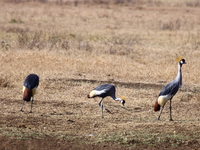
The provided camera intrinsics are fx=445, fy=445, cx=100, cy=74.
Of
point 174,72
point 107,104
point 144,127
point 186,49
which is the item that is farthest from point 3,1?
point 144,127

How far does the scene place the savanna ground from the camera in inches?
274

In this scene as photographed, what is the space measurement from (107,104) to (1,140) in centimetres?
368

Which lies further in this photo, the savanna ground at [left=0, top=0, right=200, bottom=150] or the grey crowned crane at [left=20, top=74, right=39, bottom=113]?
the grey crowned crane at [left=20, top=74, right=39, bottom=113]

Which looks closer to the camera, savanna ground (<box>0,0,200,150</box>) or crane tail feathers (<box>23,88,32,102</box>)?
savanna ground (<box>0,0,200,150</box>)

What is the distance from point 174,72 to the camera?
44.4 ft

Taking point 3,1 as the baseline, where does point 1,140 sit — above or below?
below

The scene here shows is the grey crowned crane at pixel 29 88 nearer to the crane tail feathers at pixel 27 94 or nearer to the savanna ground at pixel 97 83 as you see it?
the crane tail feathers at pixel 27 94

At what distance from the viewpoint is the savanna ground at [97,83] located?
274 inches

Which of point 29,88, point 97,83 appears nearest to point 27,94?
point 29,88

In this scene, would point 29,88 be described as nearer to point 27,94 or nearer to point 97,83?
point 27,94

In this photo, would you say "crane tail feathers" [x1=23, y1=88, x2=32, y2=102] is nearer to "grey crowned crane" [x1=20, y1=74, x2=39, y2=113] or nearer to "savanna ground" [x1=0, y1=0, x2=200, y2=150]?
"grey crowned crane" [x1=20, y1=74, x2=39, y2=113]

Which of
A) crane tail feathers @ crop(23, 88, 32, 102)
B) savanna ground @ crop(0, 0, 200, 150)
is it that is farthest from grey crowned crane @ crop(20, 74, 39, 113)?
savanna ground @ crop(0, 0, 200, 150)

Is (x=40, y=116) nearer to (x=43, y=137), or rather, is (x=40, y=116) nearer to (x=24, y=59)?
(x=43, y=137)

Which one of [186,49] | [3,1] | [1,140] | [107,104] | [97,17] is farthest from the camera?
[3,1]
